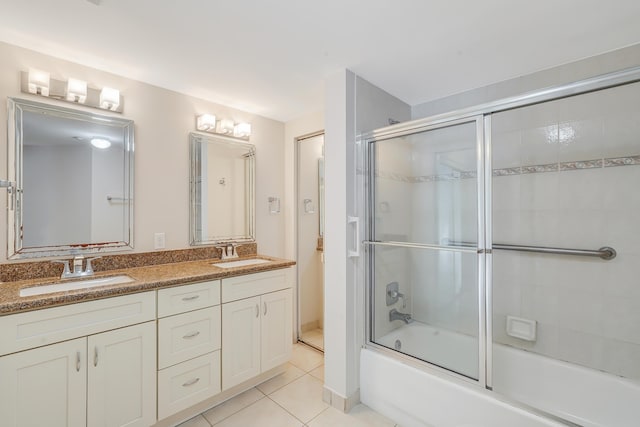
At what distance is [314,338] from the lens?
9.65 feet

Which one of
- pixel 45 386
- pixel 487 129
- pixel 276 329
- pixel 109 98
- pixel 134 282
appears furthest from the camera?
pixel 276 329

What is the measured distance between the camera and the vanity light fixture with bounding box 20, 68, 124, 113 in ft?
5.30

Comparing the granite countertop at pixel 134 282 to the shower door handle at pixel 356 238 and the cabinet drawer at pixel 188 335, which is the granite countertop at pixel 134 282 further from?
the shower door handle at pixel 356 238

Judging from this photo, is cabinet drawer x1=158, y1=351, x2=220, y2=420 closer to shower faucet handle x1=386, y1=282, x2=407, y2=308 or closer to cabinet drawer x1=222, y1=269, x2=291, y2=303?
cabinet drawer x1=222, y1=269, x2=291, y2=303

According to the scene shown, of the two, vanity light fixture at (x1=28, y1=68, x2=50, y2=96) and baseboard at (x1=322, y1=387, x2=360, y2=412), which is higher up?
vanity light fixture at (x1=28, y1=68, x2=50, y2=96)

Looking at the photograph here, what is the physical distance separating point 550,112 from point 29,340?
3140 mm

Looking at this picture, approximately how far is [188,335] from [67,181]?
1.23 metres

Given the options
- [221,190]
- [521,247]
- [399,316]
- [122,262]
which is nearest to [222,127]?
[221,190]

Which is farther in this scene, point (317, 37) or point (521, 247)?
point (521, 247)

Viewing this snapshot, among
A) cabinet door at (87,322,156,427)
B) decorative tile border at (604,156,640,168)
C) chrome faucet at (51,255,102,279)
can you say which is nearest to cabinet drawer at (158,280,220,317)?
cabinet door at (87,322,156,427)

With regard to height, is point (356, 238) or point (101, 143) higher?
point (101, 143)

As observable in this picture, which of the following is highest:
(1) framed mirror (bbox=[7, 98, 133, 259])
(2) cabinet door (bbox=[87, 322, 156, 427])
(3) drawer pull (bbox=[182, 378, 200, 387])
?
(1) framed mirror (bbox=[7, 98, 133, 259])

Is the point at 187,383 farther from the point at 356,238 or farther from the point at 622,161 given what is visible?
the point at 622,161

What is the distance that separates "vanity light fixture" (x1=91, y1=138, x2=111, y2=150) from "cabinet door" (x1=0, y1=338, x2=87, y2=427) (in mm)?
1223
